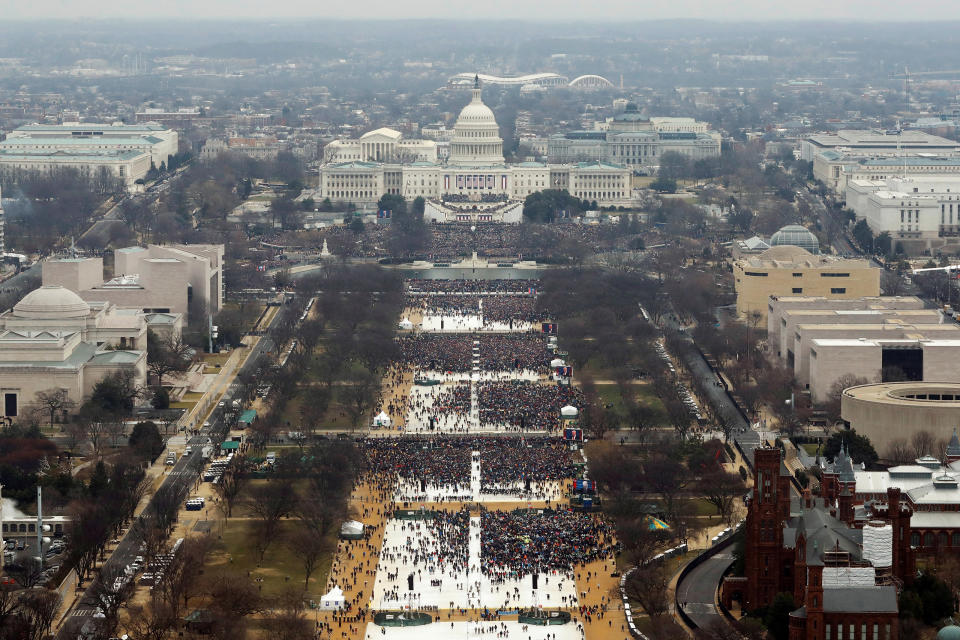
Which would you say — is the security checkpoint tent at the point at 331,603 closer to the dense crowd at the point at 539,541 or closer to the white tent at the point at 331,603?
the white tent at the point at 331,603

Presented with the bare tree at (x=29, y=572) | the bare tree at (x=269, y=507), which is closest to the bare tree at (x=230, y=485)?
the bare tree at (x=269, y=507)

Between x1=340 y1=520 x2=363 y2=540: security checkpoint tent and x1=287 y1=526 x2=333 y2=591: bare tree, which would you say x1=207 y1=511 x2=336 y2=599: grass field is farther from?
x1=340 y1=520 x2=363 y2=540: security checkpoint tent

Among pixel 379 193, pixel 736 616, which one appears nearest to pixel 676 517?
pixel 736 616

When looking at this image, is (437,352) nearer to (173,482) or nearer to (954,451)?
(173,482)

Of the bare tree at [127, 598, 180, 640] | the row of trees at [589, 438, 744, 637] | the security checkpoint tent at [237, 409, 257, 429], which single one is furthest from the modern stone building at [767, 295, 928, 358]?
the bare tree at [127, 598, 180, 640]

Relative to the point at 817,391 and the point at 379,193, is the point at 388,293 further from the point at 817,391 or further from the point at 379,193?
the point at 379,193
